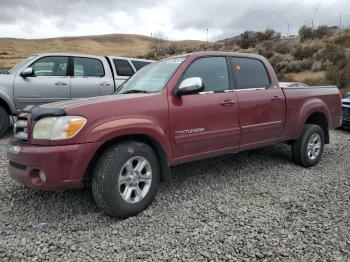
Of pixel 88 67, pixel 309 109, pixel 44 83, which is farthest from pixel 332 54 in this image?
pixel 44 83

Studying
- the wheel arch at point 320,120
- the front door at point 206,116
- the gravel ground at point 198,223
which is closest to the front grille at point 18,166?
the gravel ground at point 198,223

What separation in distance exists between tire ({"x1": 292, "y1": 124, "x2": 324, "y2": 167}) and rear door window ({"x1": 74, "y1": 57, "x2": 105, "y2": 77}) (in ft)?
17.0

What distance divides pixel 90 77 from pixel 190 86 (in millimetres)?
5215

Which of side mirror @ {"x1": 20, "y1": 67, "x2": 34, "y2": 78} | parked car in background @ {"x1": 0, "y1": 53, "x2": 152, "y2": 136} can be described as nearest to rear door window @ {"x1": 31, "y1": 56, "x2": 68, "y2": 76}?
parked car in background @ {"x1": 0, "y1": 53, "x2": 152, "y2": 136}

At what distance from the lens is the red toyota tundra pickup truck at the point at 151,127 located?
3.74 m

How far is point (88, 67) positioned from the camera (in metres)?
9.14

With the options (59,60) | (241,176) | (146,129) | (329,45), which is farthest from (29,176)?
(329,45)

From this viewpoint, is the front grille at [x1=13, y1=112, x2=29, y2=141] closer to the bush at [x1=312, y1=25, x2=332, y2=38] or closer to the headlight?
the headlight

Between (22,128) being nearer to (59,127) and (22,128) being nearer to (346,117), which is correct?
(59,127)

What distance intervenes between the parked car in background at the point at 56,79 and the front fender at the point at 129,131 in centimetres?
497

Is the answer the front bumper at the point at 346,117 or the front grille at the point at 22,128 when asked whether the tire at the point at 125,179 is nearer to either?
the front grille at the point at 22,128

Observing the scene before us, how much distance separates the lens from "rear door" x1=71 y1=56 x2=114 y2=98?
8805mm

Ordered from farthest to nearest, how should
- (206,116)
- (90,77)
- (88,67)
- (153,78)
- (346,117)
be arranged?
(346,117)
(88,67)
(90,77)
(153,78)
(206,116)

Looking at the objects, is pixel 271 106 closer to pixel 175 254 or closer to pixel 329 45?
pixel 175 254
